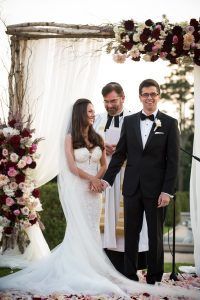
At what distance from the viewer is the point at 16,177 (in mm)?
7039

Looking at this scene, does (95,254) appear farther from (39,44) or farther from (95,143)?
(39,44)

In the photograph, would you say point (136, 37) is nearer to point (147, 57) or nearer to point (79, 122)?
point (147, 57)

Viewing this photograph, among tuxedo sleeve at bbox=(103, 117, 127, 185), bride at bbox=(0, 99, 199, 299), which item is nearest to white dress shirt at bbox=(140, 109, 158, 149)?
tuxedo sleeve at bbox=(103, 117, 127, 185)

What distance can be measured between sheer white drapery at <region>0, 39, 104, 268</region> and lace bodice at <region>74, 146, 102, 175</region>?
3.41 feet

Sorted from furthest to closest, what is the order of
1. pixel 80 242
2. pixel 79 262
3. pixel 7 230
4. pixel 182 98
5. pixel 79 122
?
1. pixel 182 98
2. pixel 7 230
3. pixel 79 122
4. pixel 80 242
5. pixel 79 262

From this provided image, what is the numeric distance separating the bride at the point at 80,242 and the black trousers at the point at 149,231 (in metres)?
0.22

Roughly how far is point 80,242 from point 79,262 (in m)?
0.23

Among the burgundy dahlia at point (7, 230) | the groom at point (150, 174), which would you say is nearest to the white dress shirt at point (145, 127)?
the groom at point (150, 174)

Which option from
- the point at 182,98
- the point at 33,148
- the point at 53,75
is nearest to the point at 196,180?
the point at 33,148

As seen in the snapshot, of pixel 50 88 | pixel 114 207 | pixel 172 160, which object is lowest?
pixel 114 207

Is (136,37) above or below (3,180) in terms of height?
above

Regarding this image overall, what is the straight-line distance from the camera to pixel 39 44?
7.38m

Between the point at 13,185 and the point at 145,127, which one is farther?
the point at 13,185

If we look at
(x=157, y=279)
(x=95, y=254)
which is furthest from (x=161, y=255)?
(x=95, y=254)
